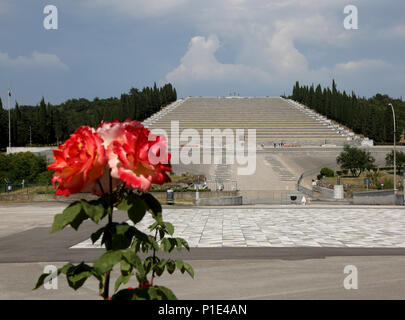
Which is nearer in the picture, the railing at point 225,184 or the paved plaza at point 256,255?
the paved plaza at point 256,255

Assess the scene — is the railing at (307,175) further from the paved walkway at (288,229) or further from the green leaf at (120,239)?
the green leaf at (120,239)

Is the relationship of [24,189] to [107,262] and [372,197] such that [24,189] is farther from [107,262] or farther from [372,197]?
[107,262]

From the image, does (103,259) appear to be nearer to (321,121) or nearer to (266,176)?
(266,176)

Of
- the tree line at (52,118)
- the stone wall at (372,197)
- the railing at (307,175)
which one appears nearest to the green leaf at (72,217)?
the stone wall at (372,197)

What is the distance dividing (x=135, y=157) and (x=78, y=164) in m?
0.26

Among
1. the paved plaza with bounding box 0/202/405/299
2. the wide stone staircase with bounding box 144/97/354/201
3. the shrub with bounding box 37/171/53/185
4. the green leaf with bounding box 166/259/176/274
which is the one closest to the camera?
the green leaf with bounding box 166/259/176/274

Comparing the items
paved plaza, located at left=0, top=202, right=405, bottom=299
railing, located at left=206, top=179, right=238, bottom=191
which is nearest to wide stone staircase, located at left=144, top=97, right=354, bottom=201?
railing, located at left=206, top=179, right=238, bottom=191

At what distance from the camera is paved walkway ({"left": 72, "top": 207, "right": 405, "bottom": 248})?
14.8 m

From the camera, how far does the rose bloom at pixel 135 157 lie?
77.1 inches

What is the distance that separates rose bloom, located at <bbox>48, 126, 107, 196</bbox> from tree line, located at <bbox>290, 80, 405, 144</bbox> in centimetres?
8494

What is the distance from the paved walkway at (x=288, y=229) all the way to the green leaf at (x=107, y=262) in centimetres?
1237

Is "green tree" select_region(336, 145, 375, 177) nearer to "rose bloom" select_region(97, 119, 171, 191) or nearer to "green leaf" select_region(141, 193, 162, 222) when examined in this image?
"green leaf" select_region(141, 193, 162, 222)

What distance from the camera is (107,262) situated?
1964mm

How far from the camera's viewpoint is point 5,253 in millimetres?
13477
